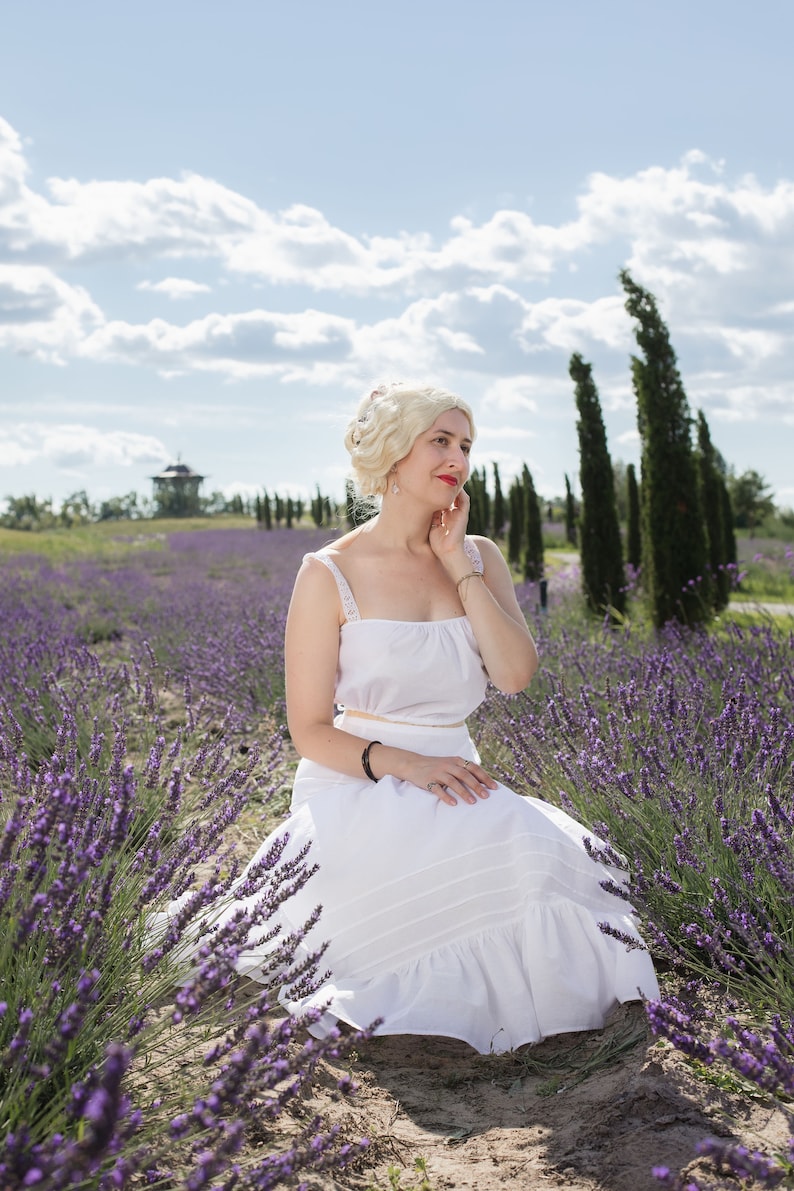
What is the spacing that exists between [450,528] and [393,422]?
0.37m

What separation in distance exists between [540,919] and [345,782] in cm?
71

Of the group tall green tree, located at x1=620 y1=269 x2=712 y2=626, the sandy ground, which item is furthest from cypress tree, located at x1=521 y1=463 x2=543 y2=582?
the sandy ground

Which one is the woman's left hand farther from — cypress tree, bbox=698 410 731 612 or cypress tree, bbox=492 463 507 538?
cypress tree, bbox=492 463 507 538

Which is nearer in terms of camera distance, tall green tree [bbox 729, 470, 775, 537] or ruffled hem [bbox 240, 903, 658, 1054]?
ruffled hem [bbox 240, 903, 658, 1054]

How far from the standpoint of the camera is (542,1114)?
2.02 meters

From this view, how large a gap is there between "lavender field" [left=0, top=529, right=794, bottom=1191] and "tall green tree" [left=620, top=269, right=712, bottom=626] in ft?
14.4

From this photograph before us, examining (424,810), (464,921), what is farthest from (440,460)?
(464,921)

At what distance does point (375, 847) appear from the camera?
2.42 m

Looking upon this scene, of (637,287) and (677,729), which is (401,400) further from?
(637,287)

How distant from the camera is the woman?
229 cm

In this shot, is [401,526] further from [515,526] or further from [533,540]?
[515,526]

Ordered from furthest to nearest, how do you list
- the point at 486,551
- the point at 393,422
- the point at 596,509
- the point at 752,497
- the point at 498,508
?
the point at 752,497 → the point at 498,508 → the point at 596,509 → the point at 486,551 → the point at 393,422

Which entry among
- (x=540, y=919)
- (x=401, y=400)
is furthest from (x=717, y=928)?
(x=401, y=400)

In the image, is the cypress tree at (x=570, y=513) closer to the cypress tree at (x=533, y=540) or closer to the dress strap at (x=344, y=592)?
the cypress tree at (x=533, y=540)
